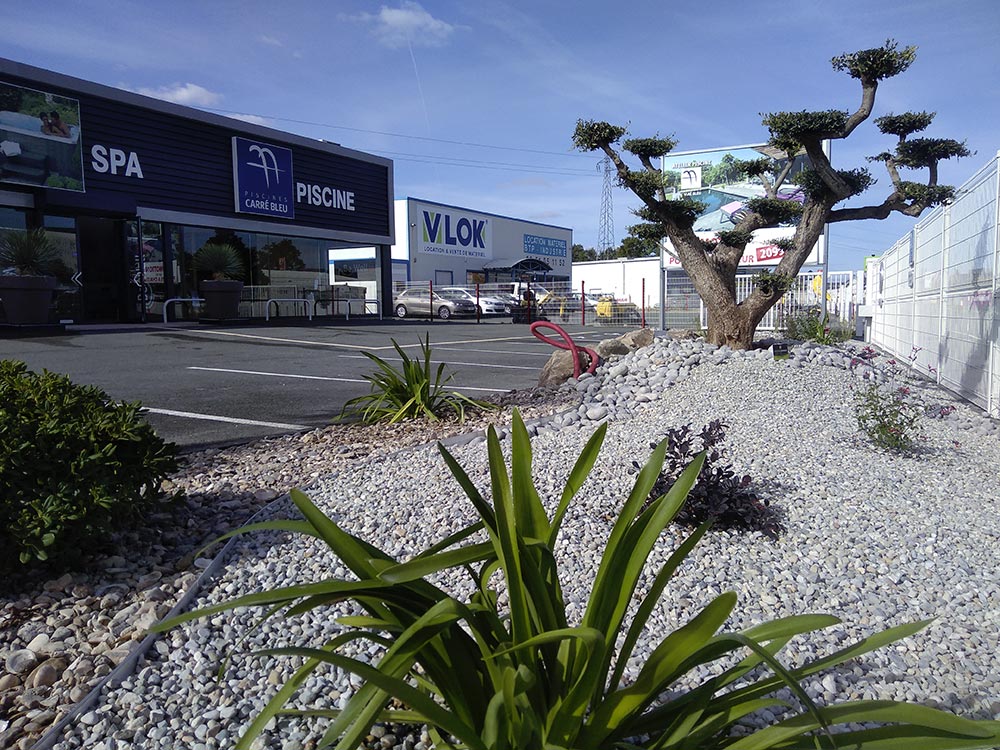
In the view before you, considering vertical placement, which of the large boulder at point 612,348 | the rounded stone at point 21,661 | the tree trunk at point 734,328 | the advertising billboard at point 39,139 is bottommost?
the rounded stone at point 21,661

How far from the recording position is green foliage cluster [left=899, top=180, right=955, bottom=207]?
8797 millimetres

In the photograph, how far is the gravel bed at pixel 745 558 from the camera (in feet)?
7.68

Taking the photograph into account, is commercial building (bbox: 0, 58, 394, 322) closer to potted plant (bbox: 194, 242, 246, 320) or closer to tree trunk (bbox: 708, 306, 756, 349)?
potted plant (bbox: 194, 242, 246, 320)

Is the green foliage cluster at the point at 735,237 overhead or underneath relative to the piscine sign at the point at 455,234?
underneath

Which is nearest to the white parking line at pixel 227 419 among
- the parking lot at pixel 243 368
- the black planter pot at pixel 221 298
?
the parking lot at pixel 243 368

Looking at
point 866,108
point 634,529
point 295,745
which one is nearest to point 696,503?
point 634,529

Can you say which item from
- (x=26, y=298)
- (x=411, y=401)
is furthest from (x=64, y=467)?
(x=26, y=298)

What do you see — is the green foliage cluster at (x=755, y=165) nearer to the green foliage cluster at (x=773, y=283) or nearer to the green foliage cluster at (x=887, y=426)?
the green foliage cluster at (x=773, y=283)

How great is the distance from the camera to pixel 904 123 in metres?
8.99

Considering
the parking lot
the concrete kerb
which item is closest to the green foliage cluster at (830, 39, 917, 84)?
the parking lot

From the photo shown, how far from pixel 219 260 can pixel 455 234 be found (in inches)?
801

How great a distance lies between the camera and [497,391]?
8.09m

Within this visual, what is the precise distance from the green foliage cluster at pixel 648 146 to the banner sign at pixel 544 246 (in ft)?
122

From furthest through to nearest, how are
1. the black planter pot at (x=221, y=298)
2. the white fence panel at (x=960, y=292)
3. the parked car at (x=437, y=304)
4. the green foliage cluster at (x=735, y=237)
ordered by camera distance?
the parked car at (x=437, y=304)
the black planter pot at (x=221, y=298)
the green foliage cluster at (x=735, y=237)
the white fence panel at (x=960, y=292)
